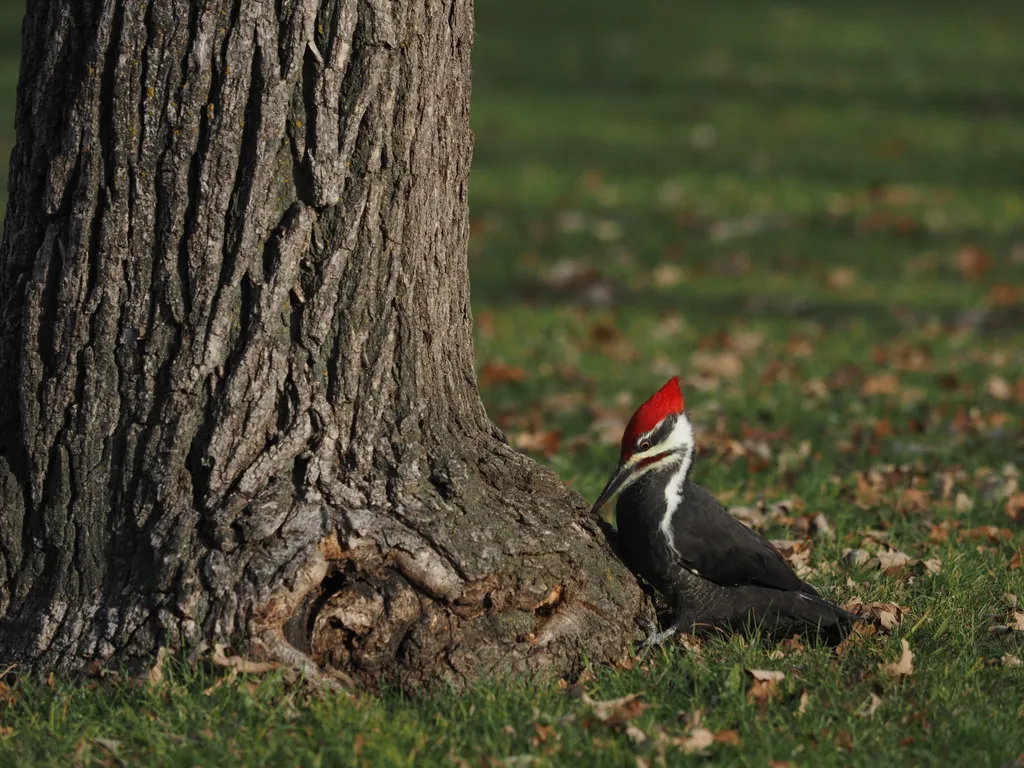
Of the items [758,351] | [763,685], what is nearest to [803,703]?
[763,685]

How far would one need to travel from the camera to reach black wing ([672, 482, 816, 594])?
14.3 feet

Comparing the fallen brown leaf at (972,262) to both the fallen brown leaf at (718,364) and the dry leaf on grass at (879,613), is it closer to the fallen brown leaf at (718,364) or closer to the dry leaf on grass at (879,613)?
the fallen brown leaf at (718,364)

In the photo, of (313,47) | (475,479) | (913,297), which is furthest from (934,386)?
(313,47)

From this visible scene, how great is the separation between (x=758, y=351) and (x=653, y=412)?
15.9 ft

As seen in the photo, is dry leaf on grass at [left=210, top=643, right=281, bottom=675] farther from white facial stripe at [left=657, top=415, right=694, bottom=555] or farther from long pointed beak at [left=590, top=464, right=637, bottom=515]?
white facial stripe at [left=657, top=415, right=694, bottom=555]

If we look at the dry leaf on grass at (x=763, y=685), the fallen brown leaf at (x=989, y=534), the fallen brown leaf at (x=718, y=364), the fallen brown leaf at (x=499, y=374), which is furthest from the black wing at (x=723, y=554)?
the fallen brown leaf at (x=718, y=364)

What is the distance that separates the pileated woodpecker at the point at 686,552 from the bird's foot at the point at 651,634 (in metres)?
0.02

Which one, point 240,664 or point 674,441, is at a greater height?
point 674,441

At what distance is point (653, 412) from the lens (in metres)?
4.34

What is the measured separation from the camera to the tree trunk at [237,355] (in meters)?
3.77

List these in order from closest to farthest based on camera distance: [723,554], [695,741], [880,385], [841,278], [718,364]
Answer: [695,741] < [723,554] < [880,385] < [718,364] < [841,278]

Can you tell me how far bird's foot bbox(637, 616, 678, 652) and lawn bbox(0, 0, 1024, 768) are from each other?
0.10 meters

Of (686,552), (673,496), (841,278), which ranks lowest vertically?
(686,552)

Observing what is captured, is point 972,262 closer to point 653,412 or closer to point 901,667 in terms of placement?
point 653,412
